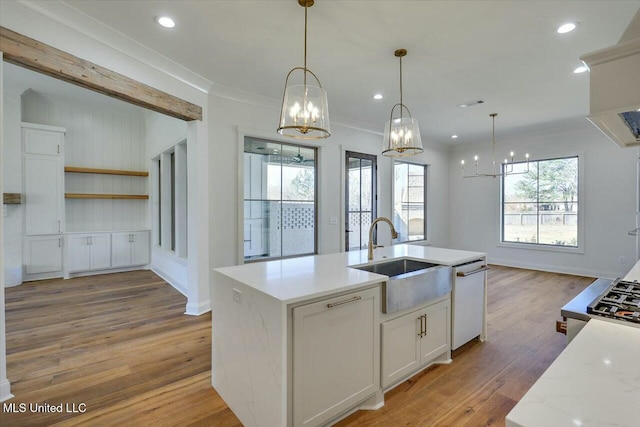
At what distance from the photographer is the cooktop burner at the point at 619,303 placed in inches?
47.1

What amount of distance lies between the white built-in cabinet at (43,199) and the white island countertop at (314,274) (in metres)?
5.30

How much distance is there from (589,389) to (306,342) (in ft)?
3.79

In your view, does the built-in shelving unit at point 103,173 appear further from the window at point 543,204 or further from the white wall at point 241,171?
the window at point 543,204

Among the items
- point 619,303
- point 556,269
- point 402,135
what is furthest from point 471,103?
point 556,269

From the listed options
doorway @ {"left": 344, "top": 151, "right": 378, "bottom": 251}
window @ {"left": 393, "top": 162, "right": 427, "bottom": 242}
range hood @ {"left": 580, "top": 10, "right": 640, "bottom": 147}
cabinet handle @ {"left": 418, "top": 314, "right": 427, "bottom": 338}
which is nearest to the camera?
range hood @ {"left": 580, "top": 10, "right": 640, "bottom": 147}

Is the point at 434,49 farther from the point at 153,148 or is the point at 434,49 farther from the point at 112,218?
the point at 112,218

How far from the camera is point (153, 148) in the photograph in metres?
6.18

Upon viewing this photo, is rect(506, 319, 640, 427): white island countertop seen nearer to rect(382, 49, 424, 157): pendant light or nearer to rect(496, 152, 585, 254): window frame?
rect(382, 49, 424, 157): pendant light

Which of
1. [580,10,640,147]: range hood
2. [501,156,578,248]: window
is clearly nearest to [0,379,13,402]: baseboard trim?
[580,10,640,147]: range hood

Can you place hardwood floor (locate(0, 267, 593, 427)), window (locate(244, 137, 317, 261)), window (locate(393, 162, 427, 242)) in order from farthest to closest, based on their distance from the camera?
window (locate(393, 162, 427, 242)) → window (locate(244, 137, 317, 261)) → hardwood floor (locate(0, 267, 593, 427))

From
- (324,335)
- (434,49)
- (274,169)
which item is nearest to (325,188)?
(274,169)

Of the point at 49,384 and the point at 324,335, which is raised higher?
the point at 324,335

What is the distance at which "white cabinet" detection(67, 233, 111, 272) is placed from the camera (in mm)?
5660

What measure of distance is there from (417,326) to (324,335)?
3.12ft
